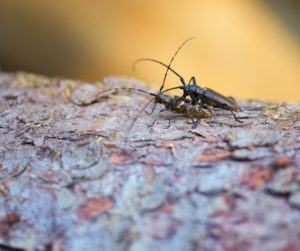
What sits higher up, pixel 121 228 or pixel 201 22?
pixel 201 22

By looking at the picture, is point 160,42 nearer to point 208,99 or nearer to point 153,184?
point 208,99

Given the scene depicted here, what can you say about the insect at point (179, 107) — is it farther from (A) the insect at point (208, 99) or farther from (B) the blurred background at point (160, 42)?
(B) the blurred background at point (160, 42)

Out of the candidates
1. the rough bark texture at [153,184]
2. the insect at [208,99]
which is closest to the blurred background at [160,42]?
the insect at [208,99]

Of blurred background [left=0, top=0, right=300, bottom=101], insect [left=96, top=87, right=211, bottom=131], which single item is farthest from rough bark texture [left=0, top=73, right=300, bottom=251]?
blurred background [left=0, top=0, right=300, bottom=101]

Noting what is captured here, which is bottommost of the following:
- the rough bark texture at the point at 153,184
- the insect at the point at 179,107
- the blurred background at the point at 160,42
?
the rough bark texture at the point at 153,184

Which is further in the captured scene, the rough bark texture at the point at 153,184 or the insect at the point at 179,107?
the insect at the point at 179,107

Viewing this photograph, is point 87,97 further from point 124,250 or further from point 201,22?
point 201,22

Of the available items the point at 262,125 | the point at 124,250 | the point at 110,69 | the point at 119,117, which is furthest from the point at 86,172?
the point at 110,69
